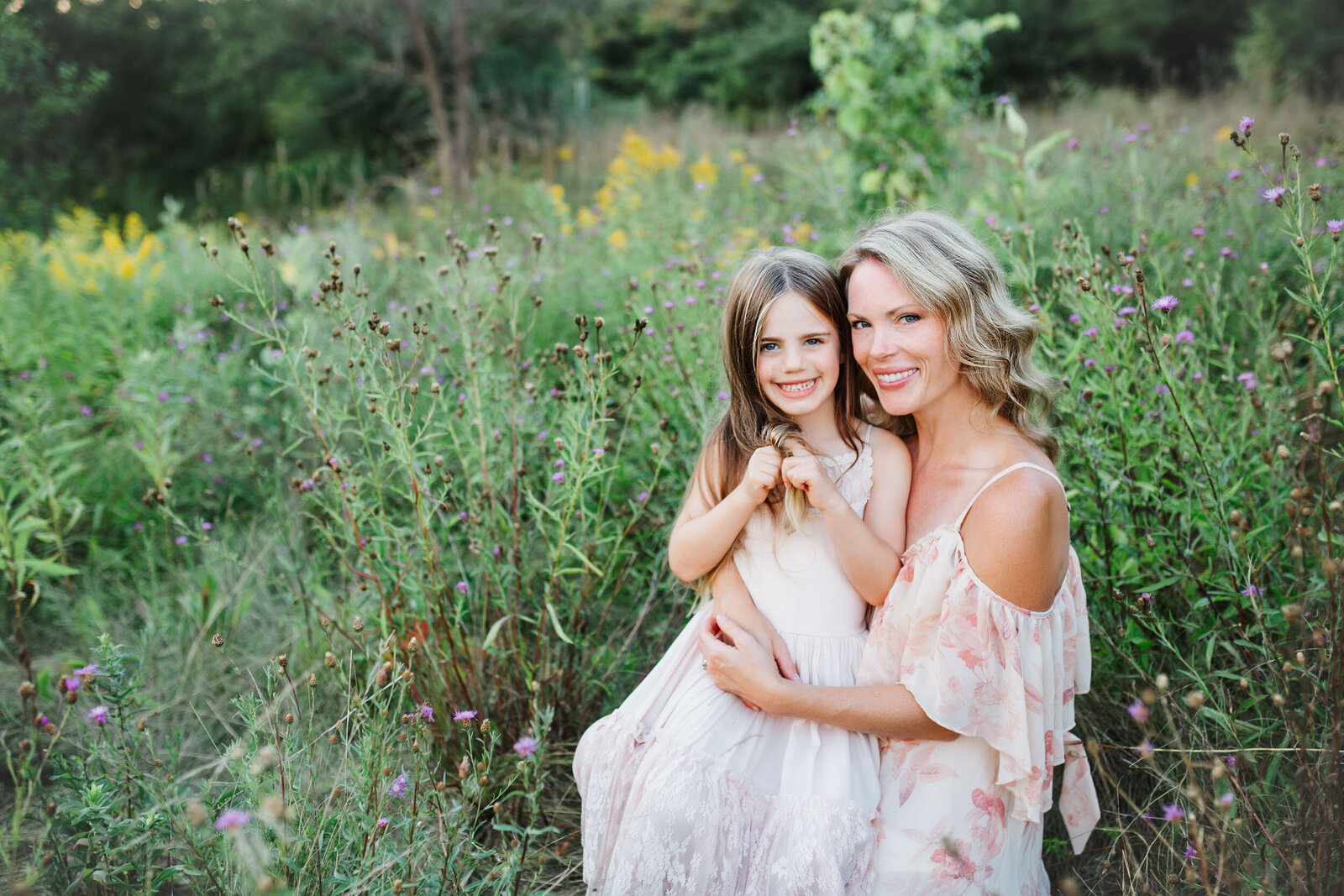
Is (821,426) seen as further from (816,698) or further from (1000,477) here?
(816,698)

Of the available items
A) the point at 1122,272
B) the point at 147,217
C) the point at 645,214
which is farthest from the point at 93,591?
the point at 147,217

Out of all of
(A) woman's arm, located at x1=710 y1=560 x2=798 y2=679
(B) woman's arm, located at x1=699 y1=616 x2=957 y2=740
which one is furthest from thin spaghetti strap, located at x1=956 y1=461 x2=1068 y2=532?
(A) woman's arm, located at x1=710 y1=560 x2=798 y2=679

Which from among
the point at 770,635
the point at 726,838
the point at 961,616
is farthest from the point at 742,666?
the point at 961,616

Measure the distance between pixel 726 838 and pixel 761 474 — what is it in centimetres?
72

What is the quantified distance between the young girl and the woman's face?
130 mm

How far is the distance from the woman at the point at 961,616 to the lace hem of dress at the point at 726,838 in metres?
0.14

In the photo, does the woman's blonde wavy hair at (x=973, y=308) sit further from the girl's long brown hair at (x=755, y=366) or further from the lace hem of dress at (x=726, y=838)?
the lace hem of dress at (x=726, y=838)

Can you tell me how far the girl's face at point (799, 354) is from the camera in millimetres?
1938

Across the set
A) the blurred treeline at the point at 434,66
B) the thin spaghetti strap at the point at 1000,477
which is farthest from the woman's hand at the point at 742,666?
the blurred treeline at the point at 434,66

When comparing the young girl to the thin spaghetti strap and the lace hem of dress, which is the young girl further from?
the thin spaghetti strap

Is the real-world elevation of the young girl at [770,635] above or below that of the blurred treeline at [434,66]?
below

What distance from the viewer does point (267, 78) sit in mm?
15477

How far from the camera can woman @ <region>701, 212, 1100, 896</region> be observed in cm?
158

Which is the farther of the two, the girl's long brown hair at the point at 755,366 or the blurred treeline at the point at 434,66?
the blurred treeline at the point at 434,66
